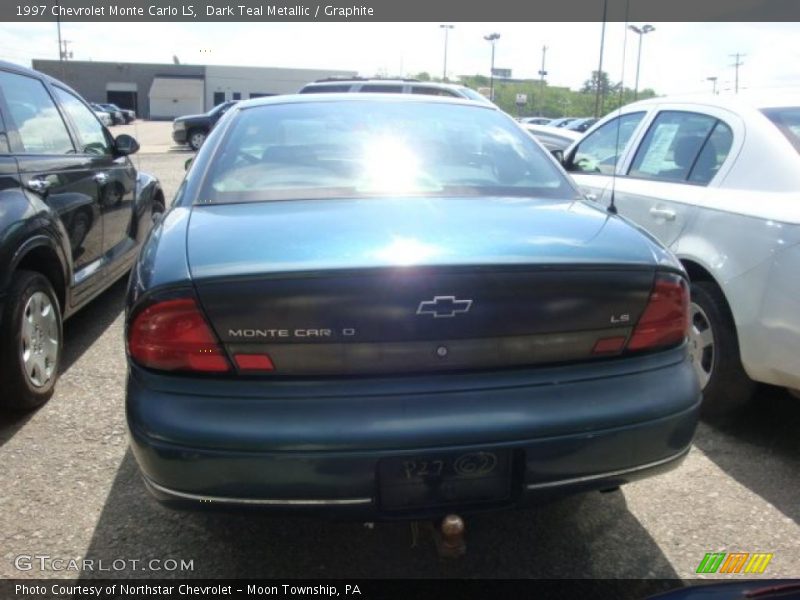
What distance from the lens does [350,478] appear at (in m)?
1.88

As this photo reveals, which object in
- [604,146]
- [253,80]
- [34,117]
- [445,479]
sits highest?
[253,80]

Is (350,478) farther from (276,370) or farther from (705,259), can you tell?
(705,259)

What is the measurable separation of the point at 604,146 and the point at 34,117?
3713 mm

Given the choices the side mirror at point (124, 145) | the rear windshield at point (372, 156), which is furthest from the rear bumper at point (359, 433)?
the side mirror at point (124, 145)

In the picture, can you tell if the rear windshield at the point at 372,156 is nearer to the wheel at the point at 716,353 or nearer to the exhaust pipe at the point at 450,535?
the wheel at the point at 716,353

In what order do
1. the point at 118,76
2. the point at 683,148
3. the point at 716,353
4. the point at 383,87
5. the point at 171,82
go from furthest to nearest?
the point at 118,76 → the point at 171,82 → the point at 383,87 → the point at 683,148 → the point at 716,353

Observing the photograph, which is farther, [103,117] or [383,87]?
[103,117]

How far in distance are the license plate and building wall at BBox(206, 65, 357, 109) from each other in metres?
52.7

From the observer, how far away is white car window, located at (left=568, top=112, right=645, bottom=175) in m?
4.78

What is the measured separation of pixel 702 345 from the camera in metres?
3.50

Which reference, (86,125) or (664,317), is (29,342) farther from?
(664,317)
